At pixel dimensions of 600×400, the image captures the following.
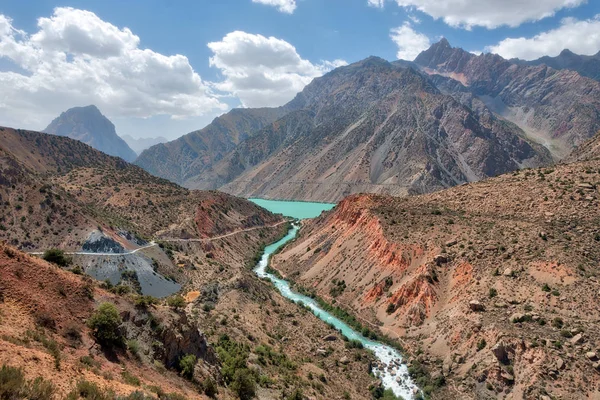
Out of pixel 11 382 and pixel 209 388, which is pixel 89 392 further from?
pixel 209 388

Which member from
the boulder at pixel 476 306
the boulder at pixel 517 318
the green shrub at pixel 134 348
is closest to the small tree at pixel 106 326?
the green shrub at pixel 134 348

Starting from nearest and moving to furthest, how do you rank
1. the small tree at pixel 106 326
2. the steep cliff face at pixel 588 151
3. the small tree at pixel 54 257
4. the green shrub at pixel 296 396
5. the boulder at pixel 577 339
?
1. the small tree at pixel 106 326
2. the small tree at pixel 54 257
3. the green shrub at pixel 296 396
4. the boulder at pixel 577 339
5. the steep cliff face at pixel 588 151

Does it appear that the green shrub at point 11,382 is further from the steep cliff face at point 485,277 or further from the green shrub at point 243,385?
the steep cliff face at point 485,277

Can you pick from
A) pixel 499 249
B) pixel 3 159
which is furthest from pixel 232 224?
pixel 499 249

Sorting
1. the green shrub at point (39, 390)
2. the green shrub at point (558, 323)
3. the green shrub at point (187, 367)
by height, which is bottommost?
the green shrub at point (187, 367)

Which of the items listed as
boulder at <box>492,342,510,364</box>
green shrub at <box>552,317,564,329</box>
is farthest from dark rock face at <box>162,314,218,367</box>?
green shrub at <box>552,317,564,329</box>

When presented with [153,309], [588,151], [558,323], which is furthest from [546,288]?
[588,151]

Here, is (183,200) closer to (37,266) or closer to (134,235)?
(134,235)
